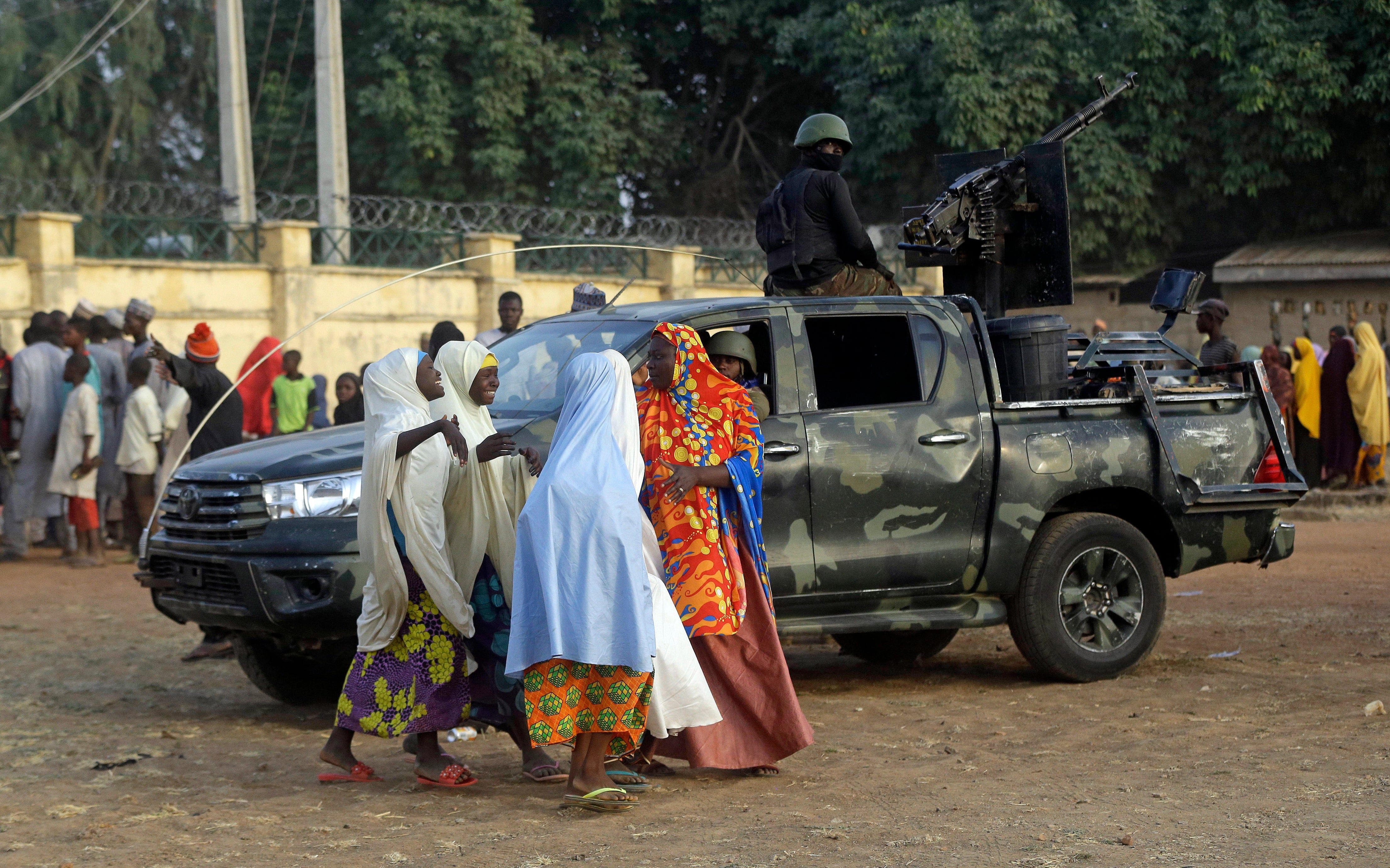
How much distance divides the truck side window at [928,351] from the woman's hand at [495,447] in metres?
2.33

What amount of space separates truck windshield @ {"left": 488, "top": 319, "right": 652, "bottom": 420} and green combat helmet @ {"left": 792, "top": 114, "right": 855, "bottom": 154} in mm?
1522

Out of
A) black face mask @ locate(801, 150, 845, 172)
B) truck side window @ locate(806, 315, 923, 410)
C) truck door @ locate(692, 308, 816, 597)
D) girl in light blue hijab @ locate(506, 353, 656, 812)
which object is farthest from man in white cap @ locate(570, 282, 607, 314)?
girl in light blue hijab @ locate(506, 353, 656, 812)

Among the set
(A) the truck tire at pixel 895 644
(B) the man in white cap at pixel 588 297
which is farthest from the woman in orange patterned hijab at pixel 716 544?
(B) the man in white cap at pixel 588 297

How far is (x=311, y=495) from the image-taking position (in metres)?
6.13

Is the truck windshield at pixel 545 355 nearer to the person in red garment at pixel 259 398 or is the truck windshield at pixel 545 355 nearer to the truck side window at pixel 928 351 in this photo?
the truck side window at pixel 928 351

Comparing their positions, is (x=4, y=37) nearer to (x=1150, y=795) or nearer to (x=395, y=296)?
(x=395, y=296)

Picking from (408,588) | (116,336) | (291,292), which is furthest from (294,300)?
(408,588)

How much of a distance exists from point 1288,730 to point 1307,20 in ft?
63.9

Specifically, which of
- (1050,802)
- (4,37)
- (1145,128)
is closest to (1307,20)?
(1145,128)

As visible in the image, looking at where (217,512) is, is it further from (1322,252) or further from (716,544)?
(1322,252)

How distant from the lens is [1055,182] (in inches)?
299

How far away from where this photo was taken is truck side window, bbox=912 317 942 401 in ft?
21.7

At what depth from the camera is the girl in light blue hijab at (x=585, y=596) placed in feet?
15.4

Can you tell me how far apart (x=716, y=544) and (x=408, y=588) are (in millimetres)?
1147
